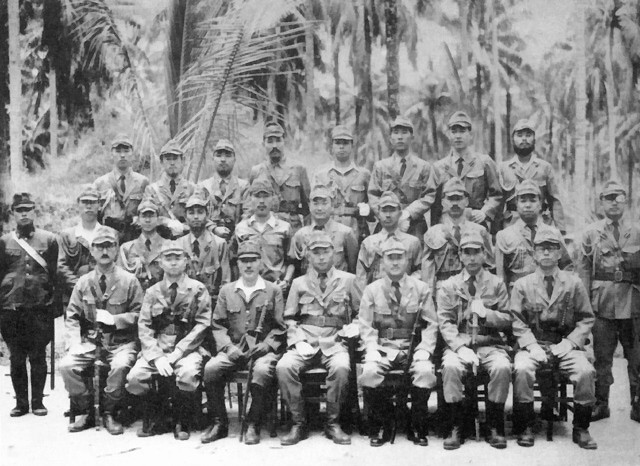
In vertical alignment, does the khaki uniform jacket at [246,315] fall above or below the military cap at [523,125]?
below

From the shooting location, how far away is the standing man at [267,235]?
17.6ft

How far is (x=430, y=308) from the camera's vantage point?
473 centimetres

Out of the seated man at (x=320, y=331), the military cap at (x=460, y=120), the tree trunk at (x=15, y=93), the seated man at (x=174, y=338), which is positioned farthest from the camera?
the tree trunk at (x=15, y=93)

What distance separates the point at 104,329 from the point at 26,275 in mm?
866

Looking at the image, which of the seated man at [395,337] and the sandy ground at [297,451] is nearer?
the sandy ground at [297,451]

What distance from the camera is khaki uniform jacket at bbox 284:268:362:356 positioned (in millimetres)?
4828

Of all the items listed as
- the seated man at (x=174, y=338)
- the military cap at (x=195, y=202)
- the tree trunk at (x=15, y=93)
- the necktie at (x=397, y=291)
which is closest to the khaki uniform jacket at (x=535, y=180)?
the necktie at (x=397, y=291)

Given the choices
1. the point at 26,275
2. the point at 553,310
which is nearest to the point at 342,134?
the point at 553,310

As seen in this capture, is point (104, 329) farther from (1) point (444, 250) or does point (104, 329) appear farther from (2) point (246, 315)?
(1) point (444, 250)

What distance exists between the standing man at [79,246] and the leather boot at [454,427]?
9.66 feet

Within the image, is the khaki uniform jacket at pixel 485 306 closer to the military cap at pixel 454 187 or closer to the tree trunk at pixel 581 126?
the military cap at pixel 454 187

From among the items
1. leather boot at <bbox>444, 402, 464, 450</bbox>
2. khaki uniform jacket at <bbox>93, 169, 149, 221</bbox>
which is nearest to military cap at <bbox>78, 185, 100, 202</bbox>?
khaki uniform jacket at <bbox>93, 169, 149, 221</bbox>

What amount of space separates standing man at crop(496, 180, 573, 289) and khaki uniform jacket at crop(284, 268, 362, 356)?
Result: 3.87ft

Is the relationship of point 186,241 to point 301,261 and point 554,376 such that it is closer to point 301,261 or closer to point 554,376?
point 301,261
